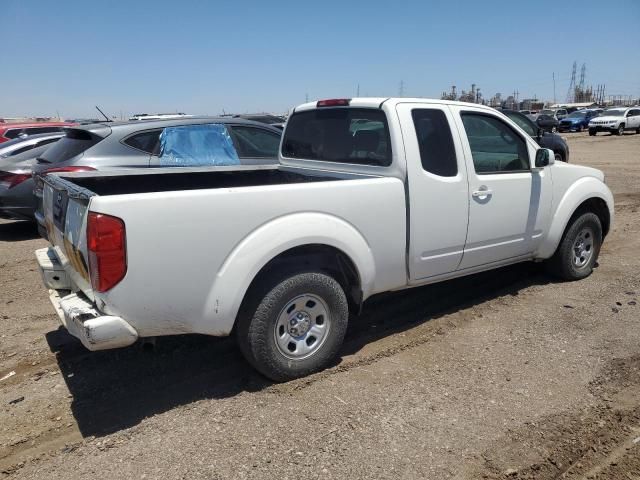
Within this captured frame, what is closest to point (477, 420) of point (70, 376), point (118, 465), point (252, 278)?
point (252, 278)

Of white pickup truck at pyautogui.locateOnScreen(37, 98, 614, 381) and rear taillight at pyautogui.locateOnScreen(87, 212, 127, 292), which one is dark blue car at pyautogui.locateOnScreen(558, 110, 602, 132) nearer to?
white pickup truck at pyautogui.locateOnScreen(37, 98, 614, 381)

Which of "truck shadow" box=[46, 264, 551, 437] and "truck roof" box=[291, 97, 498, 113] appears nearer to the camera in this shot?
"truck shadow" box=[46, 264, 551, 437]

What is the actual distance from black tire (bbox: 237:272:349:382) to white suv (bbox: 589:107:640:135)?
119ft

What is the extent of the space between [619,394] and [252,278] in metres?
2.43

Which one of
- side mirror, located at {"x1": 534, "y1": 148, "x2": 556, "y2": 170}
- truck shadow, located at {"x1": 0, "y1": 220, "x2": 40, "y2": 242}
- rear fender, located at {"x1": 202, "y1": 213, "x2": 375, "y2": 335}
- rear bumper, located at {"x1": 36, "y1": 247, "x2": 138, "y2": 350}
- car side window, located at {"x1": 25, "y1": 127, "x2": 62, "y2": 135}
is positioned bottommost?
truck shadow, located at {"x1": 0, "y1": 220, "x2": 40, "y2": 242}

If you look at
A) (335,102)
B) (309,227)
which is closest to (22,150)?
(335,102)

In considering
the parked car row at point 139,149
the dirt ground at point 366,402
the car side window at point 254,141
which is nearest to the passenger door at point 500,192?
the dirt ground at point 366,402

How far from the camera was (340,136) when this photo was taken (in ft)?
14.9

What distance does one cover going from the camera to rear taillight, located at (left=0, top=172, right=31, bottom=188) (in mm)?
7715

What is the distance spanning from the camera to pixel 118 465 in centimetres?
276

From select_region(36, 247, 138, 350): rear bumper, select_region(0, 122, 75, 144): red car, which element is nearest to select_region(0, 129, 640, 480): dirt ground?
select_region(36, 247, 138, 350): rear bumper

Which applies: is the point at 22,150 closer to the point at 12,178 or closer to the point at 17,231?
the point at 12,178

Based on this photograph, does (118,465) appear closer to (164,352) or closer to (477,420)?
(164,352)

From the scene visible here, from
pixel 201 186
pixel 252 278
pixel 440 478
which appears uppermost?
pixel 201 186
